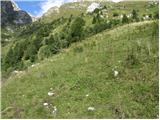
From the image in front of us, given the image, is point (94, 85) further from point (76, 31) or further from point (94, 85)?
point (76, 31)

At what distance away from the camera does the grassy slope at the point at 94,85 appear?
17875mm

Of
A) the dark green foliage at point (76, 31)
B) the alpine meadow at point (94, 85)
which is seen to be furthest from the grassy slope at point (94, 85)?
the dark green foliage at point (76, 31)

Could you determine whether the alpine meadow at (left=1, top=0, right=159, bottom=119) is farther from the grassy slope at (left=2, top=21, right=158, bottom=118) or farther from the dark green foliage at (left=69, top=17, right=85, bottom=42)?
the dark green foliage at (left=69, top=17, right=85, bottom=42)

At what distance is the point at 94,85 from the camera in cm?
2061

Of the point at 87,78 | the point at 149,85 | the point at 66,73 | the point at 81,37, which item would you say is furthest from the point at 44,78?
the point at 81,37

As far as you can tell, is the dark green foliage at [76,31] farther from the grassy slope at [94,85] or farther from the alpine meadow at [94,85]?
the grassy slope at [94,85]

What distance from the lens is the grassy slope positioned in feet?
58.6

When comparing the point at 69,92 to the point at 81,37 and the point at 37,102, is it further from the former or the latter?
the point at 81,37

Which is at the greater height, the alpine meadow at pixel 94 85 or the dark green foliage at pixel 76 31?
the dark green foliage at pixel 76 31

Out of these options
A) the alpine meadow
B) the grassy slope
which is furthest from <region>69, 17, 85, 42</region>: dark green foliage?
the grassy slope

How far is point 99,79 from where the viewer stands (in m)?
21.2

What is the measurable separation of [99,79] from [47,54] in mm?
12559

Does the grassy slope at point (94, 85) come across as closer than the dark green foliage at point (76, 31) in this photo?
Yes

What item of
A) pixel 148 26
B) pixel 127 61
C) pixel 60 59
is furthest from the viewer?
pixel 148 26
